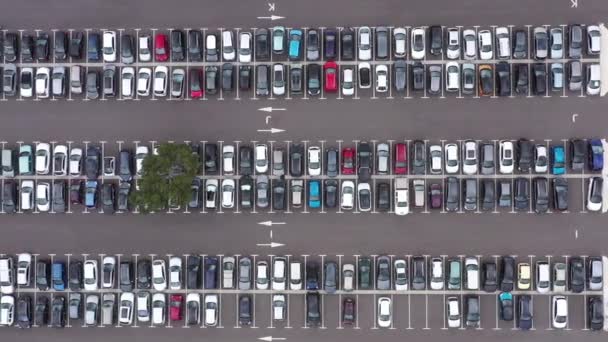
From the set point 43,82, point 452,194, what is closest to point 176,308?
point 43,82

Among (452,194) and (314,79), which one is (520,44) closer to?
(452,194)

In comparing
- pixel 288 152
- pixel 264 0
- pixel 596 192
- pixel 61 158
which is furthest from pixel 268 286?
pixel 596 192

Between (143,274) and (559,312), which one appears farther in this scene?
(143,274)

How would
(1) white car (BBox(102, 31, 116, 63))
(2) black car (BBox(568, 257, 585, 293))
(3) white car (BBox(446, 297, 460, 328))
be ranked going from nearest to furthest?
(2) black car (BBox(568, 257, 585, 293)) < (3) white car (BBox(446, 297, 460, 328)) < (1) white car (BBox(102, 31, 116, 63))

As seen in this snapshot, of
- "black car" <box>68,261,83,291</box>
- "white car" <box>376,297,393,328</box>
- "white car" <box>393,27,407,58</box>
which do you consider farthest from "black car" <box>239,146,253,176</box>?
"black car" <box>68,261,83,291</box>

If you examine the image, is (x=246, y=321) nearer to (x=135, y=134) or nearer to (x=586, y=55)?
(x=135, y=134)

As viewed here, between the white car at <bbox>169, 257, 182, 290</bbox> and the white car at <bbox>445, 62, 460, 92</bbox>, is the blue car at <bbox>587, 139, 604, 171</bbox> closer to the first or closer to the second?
the white car at <bbox>445, 62, 460, 92</bbox>
